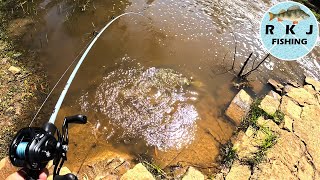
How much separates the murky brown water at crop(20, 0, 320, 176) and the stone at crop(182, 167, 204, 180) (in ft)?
0.99

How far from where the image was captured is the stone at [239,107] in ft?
19.4

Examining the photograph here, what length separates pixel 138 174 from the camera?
4539 mm

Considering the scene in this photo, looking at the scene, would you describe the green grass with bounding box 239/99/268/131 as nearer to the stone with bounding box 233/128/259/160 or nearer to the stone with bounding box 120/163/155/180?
the stone with bounding box 233/128/259/160

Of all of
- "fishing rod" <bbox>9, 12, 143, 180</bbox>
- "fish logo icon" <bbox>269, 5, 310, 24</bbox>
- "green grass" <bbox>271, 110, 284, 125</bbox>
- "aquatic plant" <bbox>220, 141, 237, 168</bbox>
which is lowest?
"aquatic plant" <bbox>220, 141, 237, 168</bbox>

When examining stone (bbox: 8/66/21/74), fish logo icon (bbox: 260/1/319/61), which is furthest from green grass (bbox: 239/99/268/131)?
stone (bbox: 8/66/21/74)

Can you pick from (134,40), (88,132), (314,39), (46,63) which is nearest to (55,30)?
(46,63)

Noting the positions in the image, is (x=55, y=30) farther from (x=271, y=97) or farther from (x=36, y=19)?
(x=271, y=97)

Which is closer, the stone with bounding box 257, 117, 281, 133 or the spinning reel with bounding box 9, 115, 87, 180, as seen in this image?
the spinning reel with bounding box 9, 115, 87, 180

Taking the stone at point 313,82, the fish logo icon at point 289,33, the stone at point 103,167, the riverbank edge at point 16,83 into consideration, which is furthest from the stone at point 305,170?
the riverbank edge at point 16,83

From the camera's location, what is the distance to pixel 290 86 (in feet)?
22.0

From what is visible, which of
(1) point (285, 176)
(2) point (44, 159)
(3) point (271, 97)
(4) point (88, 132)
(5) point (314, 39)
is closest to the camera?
(2) point (44, 159)

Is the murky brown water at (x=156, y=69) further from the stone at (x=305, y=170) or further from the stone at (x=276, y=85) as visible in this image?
the stone at (x=305, y=170)

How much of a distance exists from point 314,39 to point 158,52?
4.60 meters

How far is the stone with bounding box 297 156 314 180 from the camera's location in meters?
4.92
